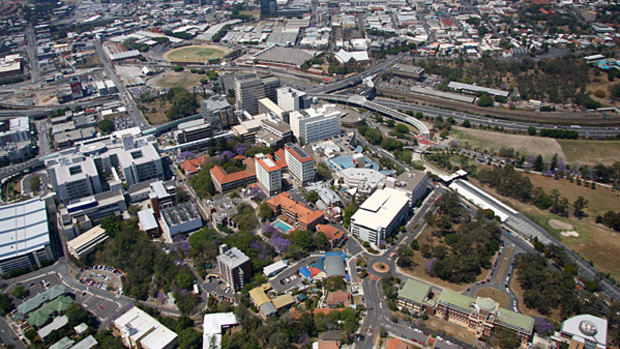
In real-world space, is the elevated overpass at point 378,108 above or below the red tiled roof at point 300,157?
below

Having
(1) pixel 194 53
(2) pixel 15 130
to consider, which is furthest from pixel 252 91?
(1) pixel 194 53

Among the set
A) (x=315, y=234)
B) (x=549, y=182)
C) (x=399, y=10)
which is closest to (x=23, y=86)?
(x=315, y=234)

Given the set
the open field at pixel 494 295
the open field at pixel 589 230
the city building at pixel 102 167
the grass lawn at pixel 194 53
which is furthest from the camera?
the grass lawn at pixel 194 53

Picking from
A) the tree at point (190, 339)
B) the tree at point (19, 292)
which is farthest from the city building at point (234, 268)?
the tree at point (19, 292)

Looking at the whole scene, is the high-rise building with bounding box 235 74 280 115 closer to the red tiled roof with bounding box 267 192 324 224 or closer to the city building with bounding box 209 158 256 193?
the city building with bounding box 209 158 256 193

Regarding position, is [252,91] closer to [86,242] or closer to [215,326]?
[86,242]

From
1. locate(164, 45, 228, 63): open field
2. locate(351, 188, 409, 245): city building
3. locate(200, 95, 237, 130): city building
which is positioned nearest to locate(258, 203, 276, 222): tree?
locate(351, 188, 409, 245): city building

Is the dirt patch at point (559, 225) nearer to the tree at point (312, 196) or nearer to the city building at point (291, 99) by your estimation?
the tree at point (312, 196)
